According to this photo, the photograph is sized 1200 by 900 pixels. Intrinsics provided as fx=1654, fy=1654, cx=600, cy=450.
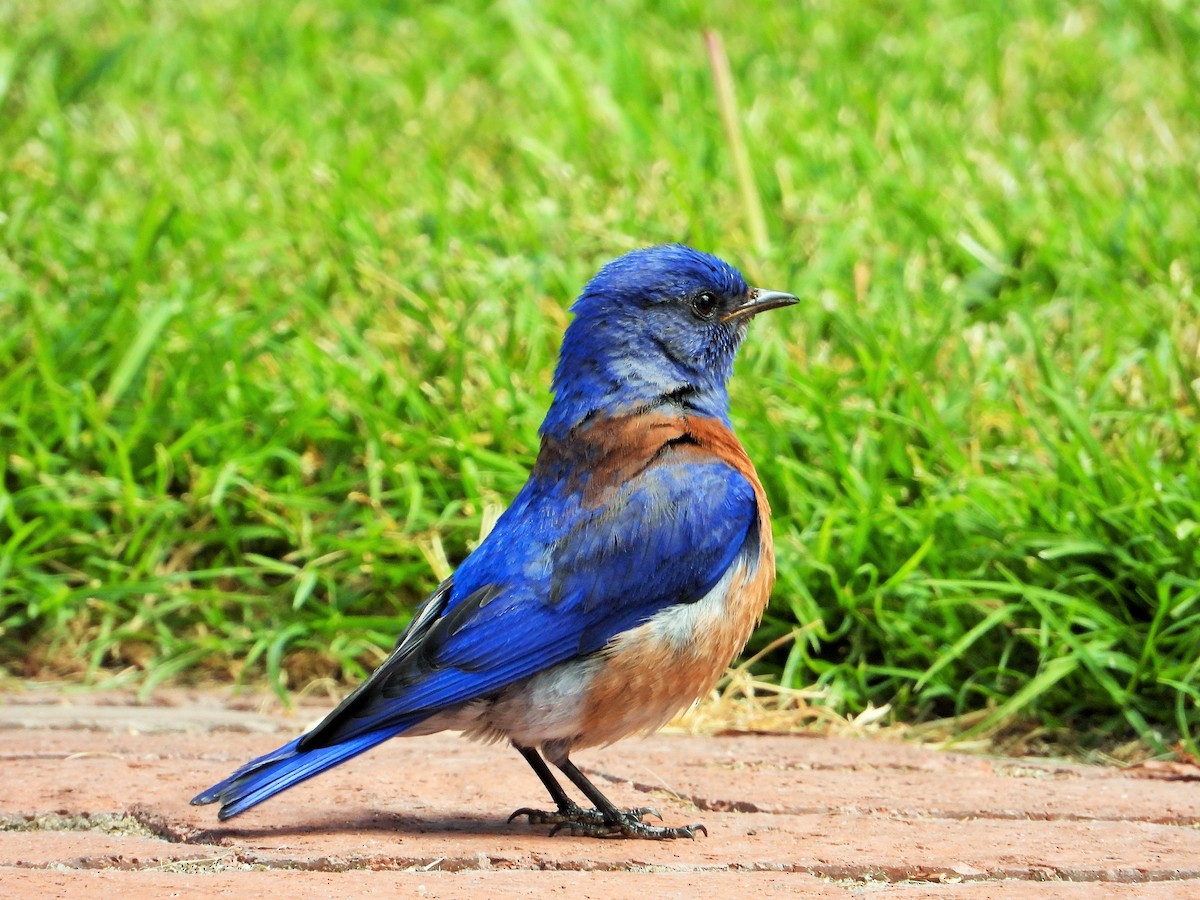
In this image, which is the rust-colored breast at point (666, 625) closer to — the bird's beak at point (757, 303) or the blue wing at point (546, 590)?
the blue wing at point (546, 590)

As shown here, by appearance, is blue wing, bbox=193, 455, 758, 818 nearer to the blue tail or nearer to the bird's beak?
the blue tail

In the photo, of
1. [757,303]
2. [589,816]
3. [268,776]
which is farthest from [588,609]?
[757,303]

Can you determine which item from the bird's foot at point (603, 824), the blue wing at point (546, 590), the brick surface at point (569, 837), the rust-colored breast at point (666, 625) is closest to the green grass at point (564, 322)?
the brick surface at point (569, 837)

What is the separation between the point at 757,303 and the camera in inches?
147

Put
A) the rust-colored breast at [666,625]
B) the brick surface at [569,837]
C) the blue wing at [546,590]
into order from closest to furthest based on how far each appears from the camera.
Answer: the brick surface at [569,837] → the blue wing at [546,590] → the rust-colored breast at [666,625]

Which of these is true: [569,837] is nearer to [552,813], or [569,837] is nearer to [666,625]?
[552,813]

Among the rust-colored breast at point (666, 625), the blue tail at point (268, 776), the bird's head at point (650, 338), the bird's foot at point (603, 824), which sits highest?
the bird's head at point (650, 338)

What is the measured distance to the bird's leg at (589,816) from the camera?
9.87 ft

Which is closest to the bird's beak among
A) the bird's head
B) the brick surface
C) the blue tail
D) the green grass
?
the bird's head

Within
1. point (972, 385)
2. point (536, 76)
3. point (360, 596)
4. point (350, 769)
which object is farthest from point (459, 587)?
point (536, 76)

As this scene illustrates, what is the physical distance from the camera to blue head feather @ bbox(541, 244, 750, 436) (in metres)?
3.41

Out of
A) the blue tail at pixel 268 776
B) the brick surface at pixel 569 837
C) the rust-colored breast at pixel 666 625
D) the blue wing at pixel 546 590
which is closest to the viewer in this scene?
the brick surface at pixel 569 837

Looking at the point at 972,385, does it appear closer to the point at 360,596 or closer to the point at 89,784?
the point at 360,596

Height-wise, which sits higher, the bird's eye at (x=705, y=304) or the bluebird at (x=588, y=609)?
the bird's eye at (x=705, y=304)
